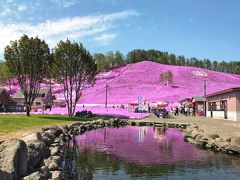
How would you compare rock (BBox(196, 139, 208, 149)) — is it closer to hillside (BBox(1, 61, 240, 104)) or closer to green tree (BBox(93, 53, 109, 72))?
hillside (BBox(1, 61, 240, 104))

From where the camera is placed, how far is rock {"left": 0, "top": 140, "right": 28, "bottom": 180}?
12.8 metres

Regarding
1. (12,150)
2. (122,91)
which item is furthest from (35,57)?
(122,91)

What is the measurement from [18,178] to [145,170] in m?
8.80

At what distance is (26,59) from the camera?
5350cm

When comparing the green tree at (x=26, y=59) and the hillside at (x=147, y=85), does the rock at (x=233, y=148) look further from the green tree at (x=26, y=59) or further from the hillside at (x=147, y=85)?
the hillside at (x=147, y=85)

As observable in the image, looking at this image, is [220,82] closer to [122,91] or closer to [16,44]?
[122,91]

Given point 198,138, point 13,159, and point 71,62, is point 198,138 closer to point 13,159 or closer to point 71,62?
point 13,159

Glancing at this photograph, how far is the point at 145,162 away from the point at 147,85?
98378 millimetres

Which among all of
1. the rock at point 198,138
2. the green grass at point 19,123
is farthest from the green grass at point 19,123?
the rock at point 198,138

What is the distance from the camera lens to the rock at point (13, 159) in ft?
42.1

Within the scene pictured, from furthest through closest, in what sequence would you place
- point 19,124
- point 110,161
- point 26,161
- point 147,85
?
point 147,85, point 19,124, point 110,161, point 26,161

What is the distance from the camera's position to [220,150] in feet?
92.5

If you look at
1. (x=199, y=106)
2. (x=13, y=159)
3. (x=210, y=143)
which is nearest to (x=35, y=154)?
(x=13, y=159)

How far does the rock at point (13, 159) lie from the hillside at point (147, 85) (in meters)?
86.9
